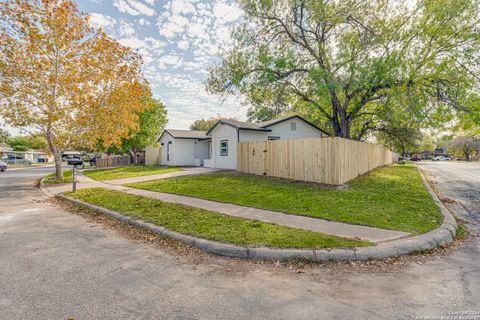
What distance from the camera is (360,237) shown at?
476 cm

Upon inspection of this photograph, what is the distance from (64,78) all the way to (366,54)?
16225 millimetres

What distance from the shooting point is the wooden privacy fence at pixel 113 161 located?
1153 inches

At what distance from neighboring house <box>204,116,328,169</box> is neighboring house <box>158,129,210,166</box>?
484 centimetres

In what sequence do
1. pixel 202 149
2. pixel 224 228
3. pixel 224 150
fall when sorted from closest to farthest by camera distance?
pixel 224 228 < pixel 224 150 < pixel 202 149

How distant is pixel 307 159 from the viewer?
11.6 m

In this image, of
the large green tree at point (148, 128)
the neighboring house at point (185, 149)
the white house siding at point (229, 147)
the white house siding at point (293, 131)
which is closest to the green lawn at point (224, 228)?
the white house siding at point (229, 147)

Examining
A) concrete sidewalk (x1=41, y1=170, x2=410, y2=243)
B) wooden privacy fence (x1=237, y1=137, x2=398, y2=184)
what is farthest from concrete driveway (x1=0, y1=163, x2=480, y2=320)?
wooden privacy fence (x1=237, y1=137, x2=398, y2=184)

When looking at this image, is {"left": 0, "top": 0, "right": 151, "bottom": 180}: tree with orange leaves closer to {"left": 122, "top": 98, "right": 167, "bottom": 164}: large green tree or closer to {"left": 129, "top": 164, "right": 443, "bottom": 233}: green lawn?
{"left": 129, "top": 164, "right": 443, "bottom": 233}: green lawn

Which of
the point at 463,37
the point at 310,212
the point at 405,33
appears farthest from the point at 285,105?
the point at 310,212

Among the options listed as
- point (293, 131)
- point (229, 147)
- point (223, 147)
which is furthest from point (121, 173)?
point (293, 131)

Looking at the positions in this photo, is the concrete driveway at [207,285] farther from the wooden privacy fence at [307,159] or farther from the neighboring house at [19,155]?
the neighboring house at [19,155]

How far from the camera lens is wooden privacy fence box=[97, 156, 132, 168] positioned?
96.1ft

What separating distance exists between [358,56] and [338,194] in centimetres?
872

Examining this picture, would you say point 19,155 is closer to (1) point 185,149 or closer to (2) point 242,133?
(1) point 185,149
